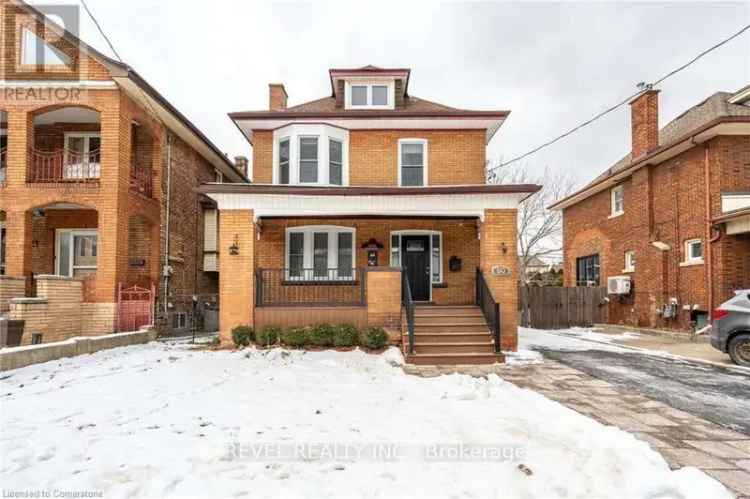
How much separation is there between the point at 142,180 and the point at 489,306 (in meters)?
11.1

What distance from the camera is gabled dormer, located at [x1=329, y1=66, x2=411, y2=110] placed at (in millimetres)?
13820

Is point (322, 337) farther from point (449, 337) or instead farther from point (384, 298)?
point (449, 337)

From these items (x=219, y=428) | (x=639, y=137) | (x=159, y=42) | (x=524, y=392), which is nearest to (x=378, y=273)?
(x=524, y=392)

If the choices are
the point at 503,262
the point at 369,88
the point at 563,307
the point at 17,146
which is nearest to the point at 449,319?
the point at 503,262

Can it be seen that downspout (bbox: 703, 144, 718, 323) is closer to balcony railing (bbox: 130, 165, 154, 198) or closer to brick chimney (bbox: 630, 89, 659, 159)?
brick chimney (bbox: 630, 89, 659, 159)

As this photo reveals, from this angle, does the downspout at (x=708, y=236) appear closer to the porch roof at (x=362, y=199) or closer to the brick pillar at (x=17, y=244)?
the porch roof at (x=362, y=199)

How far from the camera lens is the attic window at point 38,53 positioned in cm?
1206

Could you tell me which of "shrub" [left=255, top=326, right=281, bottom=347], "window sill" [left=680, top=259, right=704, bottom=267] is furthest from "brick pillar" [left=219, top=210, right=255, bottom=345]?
"window sill" [left=680, top=259, right=704, bottom=267]

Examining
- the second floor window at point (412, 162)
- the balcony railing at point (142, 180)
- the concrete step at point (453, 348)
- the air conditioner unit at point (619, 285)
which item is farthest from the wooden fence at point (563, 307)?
the balcony railing at point (142, 180)

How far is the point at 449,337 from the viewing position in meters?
9.66

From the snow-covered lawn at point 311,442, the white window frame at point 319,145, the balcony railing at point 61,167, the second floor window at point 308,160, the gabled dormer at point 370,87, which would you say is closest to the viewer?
the snow-covered lawn at point 311,442

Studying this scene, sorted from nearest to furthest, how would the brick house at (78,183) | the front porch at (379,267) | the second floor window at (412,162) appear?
the front porch at (379,267) < the brick house at (78,183) < the second floor window at (412,162)

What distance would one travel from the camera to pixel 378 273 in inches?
408

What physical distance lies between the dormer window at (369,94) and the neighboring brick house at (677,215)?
30.4ft
